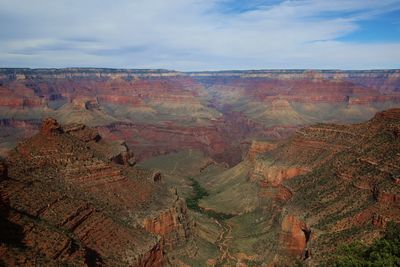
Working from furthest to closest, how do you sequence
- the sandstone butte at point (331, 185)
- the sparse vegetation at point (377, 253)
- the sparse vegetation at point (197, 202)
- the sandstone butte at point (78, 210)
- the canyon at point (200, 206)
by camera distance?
the sparse vegetation at point (197, 202) < the sandstone butte at point (331, 185) < the canyon at point (200, 206) < the sandstone butte at point (78, 210) < the sparse vegetation at point (377, 253)

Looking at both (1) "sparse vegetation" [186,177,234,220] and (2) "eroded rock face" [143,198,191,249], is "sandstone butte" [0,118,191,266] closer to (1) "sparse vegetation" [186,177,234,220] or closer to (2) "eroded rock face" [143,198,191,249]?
(2) "eroded rock face" [143,198,191,249]

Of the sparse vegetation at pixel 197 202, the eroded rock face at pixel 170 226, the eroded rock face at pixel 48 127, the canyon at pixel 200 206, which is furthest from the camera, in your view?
the sparse vegetation at pixel 197 202

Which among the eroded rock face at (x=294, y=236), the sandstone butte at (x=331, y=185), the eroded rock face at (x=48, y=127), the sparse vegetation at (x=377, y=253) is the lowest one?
the eroded rock face at (x=294, y=236)

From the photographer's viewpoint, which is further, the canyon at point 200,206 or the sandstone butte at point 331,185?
the sandstone butte at point 331,185

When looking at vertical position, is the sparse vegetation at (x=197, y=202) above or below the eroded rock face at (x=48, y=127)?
below

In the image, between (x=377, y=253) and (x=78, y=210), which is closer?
(x=377, y=253)

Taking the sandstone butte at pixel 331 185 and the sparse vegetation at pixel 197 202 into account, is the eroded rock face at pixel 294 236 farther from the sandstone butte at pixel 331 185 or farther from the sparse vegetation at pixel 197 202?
the sparse vegetation at pixel 197 202

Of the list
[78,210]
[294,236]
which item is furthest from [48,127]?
[294,236]

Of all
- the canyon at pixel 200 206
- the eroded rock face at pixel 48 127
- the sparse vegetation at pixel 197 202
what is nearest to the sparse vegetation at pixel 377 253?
the canyon at pixel 200 206

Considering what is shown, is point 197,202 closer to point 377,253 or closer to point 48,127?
point 48,127
